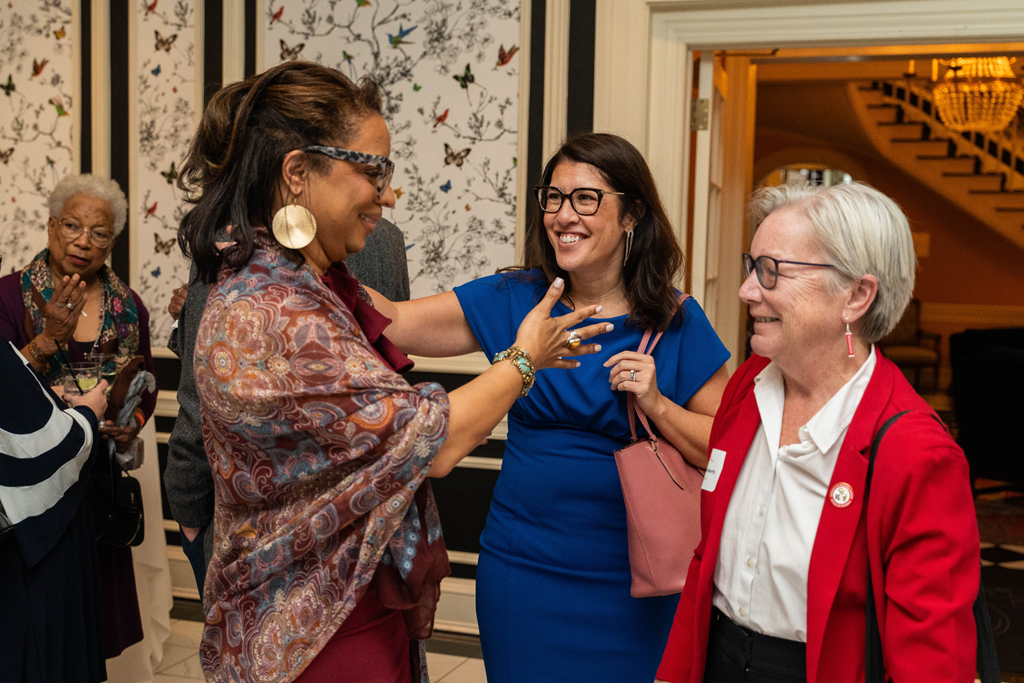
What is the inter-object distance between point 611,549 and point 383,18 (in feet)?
8.48

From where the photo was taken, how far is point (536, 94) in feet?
11.3

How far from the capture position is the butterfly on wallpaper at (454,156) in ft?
11.6

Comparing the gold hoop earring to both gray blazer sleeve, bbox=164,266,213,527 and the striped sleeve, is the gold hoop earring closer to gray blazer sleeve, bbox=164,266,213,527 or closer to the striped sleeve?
gray blazer sleeve, bbox=164,266,213,527

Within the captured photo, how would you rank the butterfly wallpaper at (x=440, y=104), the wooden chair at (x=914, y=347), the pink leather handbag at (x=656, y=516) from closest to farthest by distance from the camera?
the pink leather handbag at (x=656, y=516), the butterfly wallpaper at (x=440, y=104), the wooden chair at (x=914, y=347)

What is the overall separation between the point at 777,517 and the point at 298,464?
72cm

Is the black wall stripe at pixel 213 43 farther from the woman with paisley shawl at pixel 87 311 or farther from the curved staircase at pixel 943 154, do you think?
the curved staircase at pixel 943 154

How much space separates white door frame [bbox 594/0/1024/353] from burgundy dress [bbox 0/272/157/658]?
7.07 ft

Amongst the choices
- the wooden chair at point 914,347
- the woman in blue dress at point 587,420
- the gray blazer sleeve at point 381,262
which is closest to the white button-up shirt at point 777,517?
the woman in blue dress at point 587,420

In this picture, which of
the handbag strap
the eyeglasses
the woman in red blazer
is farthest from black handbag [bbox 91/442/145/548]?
the woman in red blazer

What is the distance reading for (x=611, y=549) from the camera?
1.83 metres

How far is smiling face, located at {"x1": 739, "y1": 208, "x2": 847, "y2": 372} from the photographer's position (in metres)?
1.30

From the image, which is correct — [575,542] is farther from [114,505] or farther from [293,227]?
[114,505]

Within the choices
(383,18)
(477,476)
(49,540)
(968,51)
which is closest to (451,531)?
(477,476)

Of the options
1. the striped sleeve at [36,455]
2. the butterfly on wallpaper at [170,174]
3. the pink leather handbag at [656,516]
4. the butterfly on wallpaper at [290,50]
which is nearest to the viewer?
the pink leather handbag at [656,516]
